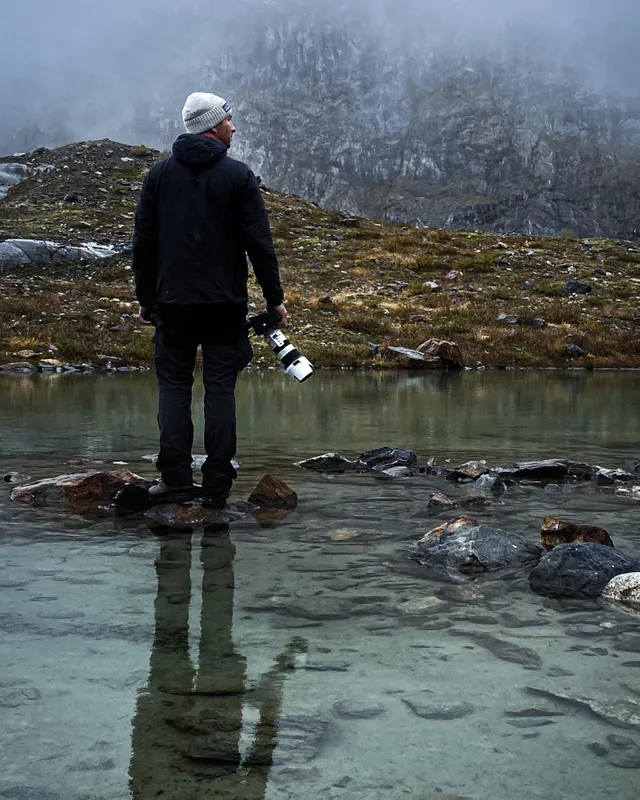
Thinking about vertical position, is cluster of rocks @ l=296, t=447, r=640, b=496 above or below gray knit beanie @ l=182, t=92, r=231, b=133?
below

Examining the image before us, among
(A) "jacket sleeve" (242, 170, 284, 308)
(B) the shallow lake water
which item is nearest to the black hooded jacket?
(A) "jacket sleeve" (242, 170, 284, 308)

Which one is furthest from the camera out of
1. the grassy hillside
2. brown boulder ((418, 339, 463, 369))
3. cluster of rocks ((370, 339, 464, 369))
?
the grassy hillside

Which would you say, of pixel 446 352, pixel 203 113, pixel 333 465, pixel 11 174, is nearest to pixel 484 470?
pixel 333 465

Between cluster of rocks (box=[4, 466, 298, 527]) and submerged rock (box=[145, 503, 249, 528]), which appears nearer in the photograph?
submerged rock (box=[145, 503, 249, 528])

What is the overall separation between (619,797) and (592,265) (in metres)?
41.0

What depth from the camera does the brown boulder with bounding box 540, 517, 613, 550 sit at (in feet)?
14.6

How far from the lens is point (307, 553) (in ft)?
14.6

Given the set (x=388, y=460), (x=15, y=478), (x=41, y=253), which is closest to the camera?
(x=15, y=478)

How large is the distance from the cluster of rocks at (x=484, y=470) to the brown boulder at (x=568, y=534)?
1718 mm

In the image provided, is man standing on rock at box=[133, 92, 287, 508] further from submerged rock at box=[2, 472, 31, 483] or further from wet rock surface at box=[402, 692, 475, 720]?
wet rock surface at box=[402, 692, 475, 720]

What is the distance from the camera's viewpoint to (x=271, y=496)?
5.82m

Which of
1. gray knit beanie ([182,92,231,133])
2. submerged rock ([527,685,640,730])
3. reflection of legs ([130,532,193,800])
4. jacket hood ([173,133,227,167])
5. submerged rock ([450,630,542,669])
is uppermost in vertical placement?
gray knit beanie ([182,92,231,133])

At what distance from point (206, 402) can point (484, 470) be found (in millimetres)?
2466

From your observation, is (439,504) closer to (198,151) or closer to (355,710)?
(198,151)
